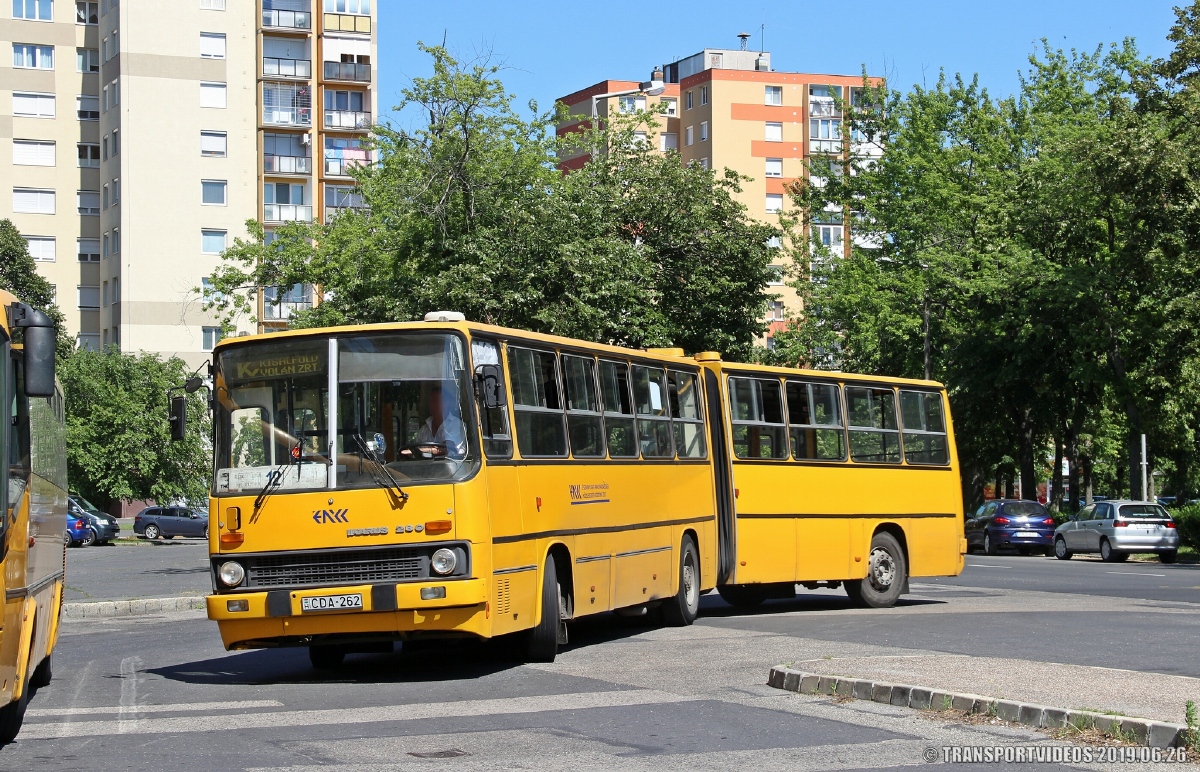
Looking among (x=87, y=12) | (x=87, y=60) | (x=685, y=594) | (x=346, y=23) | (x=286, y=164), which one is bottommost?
(x=685, y=594)

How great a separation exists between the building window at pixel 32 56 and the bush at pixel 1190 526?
6152 centimetres

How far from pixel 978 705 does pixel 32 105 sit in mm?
76733

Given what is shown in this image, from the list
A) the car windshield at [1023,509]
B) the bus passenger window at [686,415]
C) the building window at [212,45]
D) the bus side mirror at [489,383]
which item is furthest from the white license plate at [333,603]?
the building window at [212,45]

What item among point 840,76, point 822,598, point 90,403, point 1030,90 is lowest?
point 822,598

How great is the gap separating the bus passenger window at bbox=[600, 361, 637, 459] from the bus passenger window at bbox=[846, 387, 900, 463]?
532cm

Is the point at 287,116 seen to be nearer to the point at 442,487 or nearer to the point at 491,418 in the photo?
the point at 491,418

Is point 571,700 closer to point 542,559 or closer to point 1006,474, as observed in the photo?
point 542,559

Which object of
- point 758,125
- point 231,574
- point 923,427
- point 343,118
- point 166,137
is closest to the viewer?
point 231,574

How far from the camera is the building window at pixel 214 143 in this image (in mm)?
75812

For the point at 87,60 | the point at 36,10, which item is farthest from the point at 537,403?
the point at 36,10

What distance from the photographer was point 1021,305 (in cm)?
4512

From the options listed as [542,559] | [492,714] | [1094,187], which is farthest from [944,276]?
[492,714]

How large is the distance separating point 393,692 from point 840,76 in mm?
91317

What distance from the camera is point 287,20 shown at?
78.9 metres
